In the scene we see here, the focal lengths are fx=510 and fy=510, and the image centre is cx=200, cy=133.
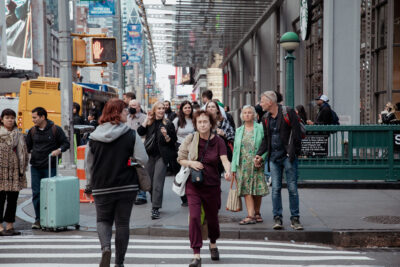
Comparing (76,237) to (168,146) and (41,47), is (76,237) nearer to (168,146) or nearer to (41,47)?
(168,146)

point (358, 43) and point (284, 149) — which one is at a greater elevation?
point (358, 43)

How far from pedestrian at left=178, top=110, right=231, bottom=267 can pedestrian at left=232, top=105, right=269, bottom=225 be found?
6.05ft

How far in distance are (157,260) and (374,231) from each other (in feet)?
10.2

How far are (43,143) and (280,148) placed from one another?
3.66m

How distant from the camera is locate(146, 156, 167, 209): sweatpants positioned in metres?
8.34

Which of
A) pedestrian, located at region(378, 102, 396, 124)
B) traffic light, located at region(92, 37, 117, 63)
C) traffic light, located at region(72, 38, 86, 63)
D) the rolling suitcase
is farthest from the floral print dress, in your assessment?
pedestrian, located at region(378, 102, 396, 124)

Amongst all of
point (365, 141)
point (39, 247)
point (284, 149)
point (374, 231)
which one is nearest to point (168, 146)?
point (284, 149)

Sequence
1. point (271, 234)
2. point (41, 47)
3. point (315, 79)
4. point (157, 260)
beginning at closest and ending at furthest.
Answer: point (157, 260)
point (271, 234)
point (315, 79)
point (41, 47)

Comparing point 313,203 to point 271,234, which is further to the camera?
point 313,203

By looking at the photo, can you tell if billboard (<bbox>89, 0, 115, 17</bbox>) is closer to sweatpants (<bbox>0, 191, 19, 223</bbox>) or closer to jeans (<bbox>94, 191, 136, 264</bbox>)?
sweatpants (<bbox>0, 191, 19, 223</bbox>)

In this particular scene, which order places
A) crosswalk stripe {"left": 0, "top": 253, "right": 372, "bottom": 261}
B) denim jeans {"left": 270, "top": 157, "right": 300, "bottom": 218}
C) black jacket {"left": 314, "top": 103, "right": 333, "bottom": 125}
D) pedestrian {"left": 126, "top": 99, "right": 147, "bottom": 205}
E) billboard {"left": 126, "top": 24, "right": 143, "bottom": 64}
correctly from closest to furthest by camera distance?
crosswalk stripe {"left": 0, "top": 253, "right": 372, "bottom": 261}
denim jeans {"left": 270, "top": 157, "right": 300, "bottom": 218}
pedestrian {"left": 126, "top": 99, "right": 147, "bottom": 205}
black jacket {"left": 314, "top": 103, "right": 333, "bottom": 125}
billboard {"left": 126, "top": 24, "right": 143, "bottom": 64}

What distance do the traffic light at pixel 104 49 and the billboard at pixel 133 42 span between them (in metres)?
26.9

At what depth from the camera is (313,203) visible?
9547 mm

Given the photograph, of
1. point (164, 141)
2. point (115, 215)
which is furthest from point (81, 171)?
point (115, 215)
